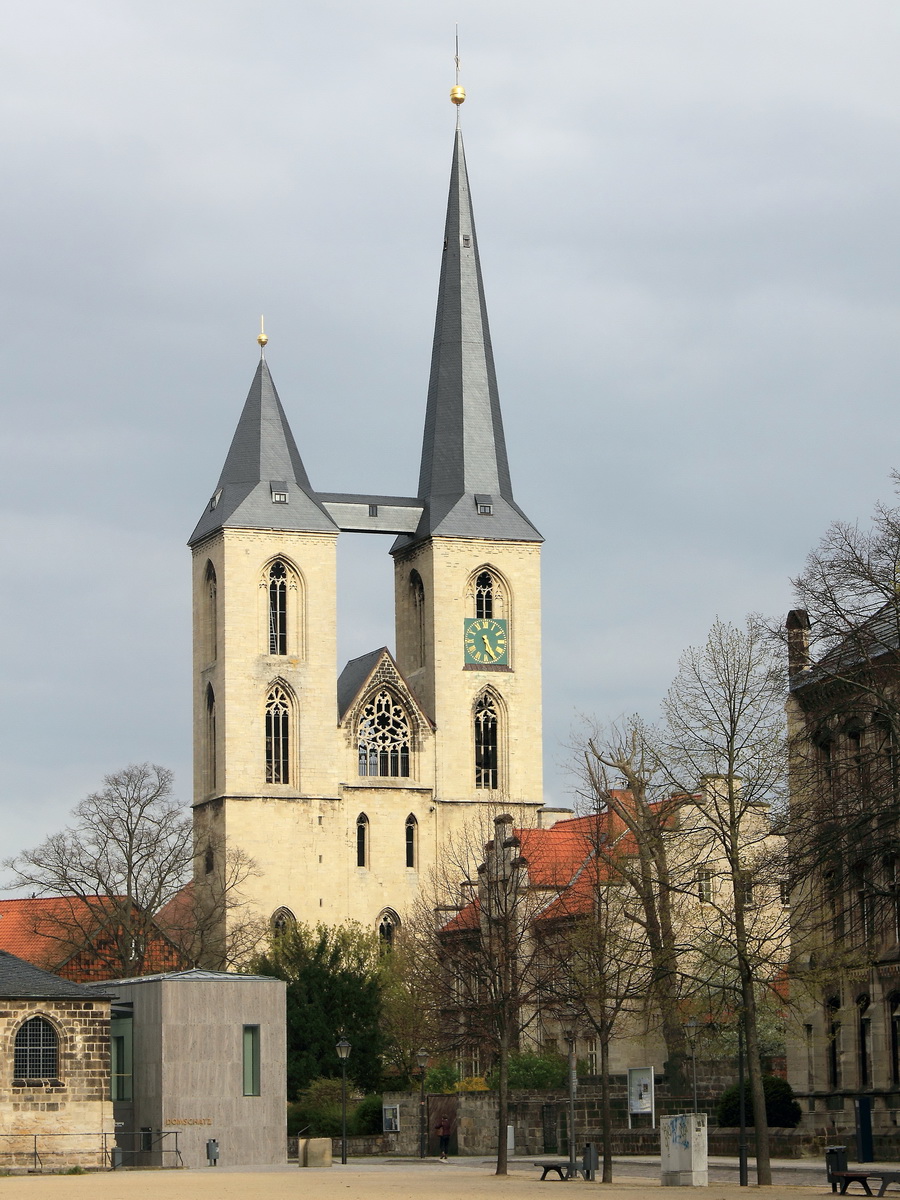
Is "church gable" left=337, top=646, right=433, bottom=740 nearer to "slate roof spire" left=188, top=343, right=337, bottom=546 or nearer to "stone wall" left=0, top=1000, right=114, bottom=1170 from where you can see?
"slate roof spire" left=188, top=343, right=337, bottom=546

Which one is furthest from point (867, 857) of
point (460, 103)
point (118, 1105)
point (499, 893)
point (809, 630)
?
point (460, 103)

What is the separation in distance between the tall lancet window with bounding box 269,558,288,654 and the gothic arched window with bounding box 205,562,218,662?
2561 mm

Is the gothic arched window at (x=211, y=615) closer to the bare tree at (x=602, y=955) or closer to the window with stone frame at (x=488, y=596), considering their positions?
the window with stone frame at (x=488, y=596)

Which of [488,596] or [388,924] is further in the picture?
[488,596]

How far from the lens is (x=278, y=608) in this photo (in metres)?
103

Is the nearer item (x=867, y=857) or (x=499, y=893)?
(x=867, y=857)

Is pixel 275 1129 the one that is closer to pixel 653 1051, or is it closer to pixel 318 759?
pixel 653 1051

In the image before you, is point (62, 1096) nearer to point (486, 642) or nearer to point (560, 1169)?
point (560, 1169)

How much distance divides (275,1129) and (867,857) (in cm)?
2625

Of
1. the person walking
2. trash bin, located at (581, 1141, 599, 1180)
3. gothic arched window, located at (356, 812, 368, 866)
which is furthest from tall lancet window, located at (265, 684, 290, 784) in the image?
trash bin, located at (581, 1141, 599, 1180)

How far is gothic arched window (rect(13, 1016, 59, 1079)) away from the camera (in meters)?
54.5

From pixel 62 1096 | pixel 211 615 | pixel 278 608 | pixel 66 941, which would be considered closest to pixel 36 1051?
pixel 62 1096

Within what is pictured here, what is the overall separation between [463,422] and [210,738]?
59.8 feet

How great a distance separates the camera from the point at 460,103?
111688 millimetres
